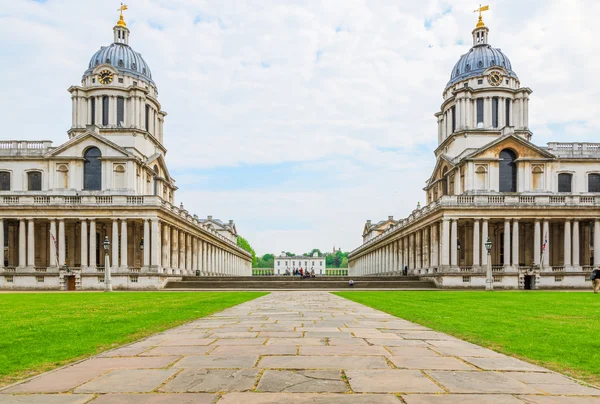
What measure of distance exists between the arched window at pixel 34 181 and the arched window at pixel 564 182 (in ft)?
197

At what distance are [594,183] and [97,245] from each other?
58.2 metres

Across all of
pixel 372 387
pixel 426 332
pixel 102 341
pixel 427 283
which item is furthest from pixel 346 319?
pixel 427 283

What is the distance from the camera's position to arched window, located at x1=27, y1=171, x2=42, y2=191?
2581 inches

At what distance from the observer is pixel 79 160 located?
210ft

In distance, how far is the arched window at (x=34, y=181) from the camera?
65562 millimetres

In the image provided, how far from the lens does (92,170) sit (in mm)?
64625

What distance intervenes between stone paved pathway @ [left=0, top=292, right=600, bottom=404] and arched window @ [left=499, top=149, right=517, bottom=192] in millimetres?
56826

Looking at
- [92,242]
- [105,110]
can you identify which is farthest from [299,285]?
[105,110]

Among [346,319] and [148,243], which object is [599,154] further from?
[346,319]

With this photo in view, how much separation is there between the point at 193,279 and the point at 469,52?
47.3m

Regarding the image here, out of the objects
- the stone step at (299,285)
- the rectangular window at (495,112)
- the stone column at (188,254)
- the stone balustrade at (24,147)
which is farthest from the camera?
the stone column at (188,254)

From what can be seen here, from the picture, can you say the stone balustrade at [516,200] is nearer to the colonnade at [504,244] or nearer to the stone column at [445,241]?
the colonnade at [504,244]

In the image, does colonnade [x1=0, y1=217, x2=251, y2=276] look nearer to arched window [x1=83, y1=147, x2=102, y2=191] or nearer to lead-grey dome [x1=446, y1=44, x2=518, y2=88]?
arched window [x1=83, y1=147, x2=102, y2=191]

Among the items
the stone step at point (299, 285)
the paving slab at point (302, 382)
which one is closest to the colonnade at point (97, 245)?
the stone step at point (299, 285)
